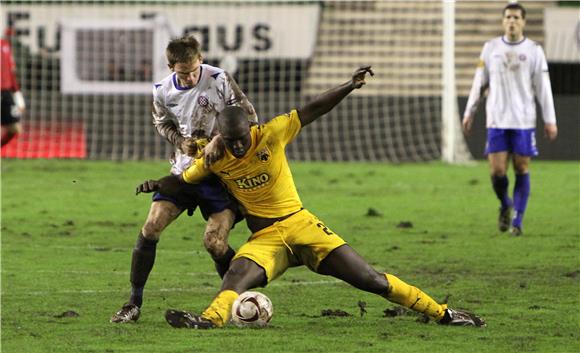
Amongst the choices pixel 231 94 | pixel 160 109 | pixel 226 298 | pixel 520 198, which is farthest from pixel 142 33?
pixel 226 298

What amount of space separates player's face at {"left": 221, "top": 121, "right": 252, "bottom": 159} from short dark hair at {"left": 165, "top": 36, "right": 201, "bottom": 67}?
65 cm

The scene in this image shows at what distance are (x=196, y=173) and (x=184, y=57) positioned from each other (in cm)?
70

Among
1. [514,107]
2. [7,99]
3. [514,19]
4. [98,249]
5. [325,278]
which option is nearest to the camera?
[325,278]

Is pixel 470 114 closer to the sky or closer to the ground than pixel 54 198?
closer to the sky

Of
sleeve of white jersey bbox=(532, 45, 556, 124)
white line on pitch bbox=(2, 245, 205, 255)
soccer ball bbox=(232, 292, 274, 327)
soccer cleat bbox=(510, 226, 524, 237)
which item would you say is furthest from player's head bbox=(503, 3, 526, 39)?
soccer ball bbox=(232, 292, 274, 327)

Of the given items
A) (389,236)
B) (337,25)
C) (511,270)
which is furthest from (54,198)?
(337,25)

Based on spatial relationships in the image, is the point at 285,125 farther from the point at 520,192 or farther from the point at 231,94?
the point at 520,192

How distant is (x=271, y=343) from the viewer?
711 cm

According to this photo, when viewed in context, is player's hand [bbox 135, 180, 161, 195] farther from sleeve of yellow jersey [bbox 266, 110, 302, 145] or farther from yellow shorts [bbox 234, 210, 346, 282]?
sleeve of yellow jersey [bbox 266, 110, 302, 145]

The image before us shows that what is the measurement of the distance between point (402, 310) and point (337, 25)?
1992 cm

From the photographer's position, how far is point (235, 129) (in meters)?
7.54

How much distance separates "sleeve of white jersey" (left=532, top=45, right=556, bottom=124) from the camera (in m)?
13.0

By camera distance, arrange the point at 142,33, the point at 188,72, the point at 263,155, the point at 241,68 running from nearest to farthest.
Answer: the point at 263,155 < the point at 188,72 < the point at 142,33 < the point at 241,68

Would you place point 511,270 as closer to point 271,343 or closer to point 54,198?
point 271,343
